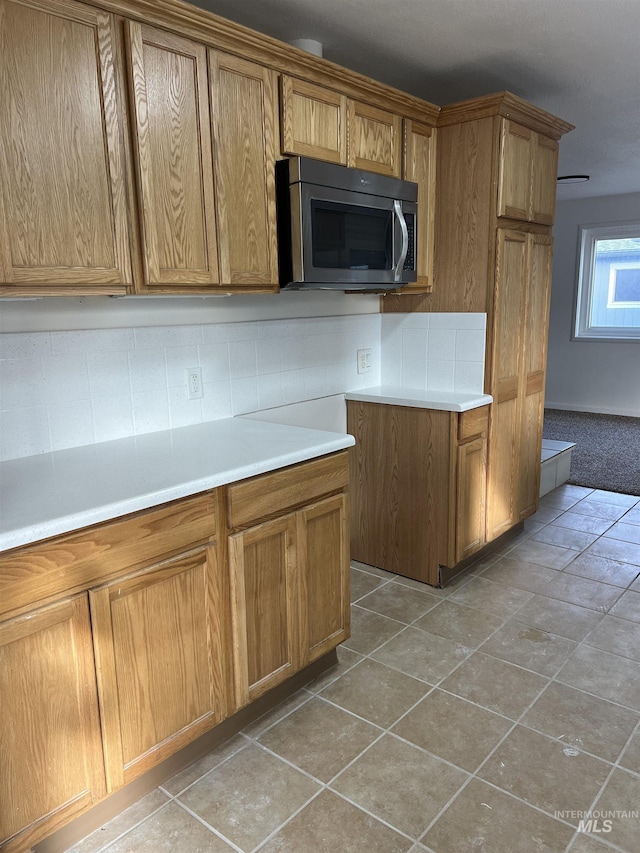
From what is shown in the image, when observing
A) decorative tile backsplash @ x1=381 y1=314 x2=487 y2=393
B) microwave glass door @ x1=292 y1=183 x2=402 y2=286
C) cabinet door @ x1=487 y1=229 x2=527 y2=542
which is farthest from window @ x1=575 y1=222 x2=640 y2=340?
microwave glass door @ x1=292 y1=183 x2=402 y2=286

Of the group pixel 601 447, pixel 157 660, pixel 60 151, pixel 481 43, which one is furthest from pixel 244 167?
pixel 601 447

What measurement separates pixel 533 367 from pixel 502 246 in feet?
2.60

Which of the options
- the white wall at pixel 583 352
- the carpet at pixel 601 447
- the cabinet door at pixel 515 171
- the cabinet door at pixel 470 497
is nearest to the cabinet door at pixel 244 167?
the cabinet door at pixel 515 171

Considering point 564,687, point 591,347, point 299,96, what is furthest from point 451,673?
point 591,347

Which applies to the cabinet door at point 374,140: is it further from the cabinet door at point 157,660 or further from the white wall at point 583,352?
the white wall at point 583,352

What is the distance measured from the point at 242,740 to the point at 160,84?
6.78 ft

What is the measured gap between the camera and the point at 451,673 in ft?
7.64

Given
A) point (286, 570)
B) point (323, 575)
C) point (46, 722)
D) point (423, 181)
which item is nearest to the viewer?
point (46, 722)

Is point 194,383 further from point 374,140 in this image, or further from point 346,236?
point 374,140

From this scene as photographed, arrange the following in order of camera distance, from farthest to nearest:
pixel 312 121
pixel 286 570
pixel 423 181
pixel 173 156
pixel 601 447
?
pixel 601 447 < pixel 423 181 < pixel 312 121 < pixel 286 570 < pixel 173 156

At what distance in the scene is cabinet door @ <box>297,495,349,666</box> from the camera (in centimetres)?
210

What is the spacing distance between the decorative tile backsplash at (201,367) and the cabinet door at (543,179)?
2.42 feet

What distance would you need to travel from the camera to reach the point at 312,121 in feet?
7.52

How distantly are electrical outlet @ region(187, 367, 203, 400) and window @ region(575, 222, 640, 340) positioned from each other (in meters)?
5.87
